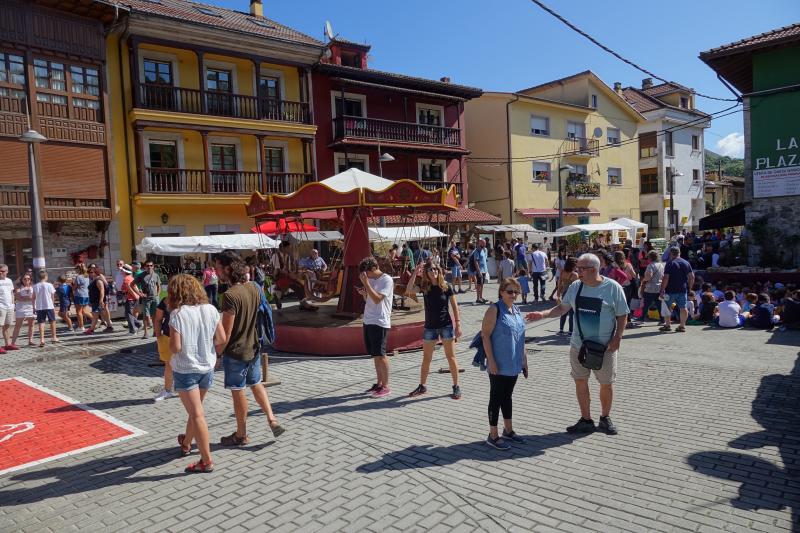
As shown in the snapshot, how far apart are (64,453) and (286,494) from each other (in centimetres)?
257

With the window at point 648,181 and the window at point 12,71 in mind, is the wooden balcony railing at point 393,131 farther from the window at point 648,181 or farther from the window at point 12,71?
the window at point 648,181

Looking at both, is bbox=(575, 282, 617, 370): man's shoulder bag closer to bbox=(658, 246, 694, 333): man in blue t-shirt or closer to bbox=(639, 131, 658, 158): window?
bbox=(658, 246, 694, 333): man in blue t-shirt

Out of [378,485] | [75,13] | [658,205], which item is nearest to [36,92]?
[75,13]

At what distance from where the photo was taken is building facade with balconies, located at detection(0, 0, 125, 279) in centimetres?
1606

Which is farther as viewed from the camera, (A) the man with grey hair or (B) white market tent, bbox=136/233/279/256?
(B) white market tent, bbox=136/233/279/256

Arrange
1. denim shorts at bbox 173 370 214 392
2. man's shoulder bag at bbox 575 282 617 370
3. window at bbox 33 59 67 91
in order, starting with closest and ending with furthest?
1. denim shorts at bbox 173 370 214 392
2. man's shoulder bag at bbox 575 282 617 370
3. window at bbox 33 59 67 91

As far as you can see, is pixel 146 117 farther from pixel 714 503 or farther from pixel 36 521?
pixel 714 503

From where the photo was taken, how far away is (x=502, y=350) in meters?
4.70

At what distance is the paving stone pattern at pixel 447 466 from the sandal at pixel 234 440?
0.10 meters

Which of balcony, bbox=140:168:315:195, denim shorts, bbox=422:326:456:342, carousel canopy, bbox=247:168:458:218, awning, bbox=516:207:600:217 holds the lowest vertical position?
denim shorts, bbox=422:326:456:342

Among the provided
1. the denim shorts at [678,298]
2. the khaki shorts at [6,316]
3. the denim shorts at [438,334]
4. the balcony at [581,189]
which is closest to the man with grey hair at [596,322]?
the denim shorts at [438,334]

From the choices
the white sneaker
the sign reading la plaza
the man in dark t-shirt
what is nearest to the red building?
the sign reading la plaza

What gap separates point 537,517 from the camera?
3631mm

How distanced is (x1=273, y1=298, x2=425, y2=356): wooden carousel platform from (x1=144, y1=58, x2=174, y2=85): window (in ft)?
46.2
